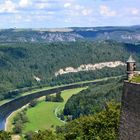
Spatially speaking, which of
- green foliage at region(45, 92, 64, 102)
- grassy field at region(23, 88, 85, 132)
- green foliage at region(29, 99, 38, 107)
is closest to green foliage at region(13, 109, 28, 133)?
grassy field at region(23, 88, 85, 132)

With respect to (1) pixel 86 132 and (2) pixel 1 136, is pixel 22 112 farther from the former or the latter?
(1) pixel 86 132

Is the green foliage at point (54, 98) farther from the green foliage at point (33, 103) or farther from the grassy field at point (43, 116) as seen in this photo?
the green foliage at point (33, 103)

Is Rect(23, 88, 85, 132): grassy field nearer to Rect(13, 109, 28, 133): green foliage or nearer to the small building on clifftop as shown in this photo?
Rect(13, 109, 28, 133): green foliage

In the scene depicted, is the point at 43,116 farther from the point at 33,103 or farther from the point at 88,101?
the point at 88,101

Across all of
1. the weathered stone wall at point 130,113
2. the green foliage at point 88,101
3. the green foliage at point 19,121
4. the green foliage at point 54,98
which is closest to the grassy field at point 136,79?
the weathered stone wall at point 130,113

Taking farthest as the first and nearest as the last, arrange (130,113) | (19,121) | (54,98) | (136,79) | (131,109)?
(54,98) → (19,121) → (136,79) → (130,113) → (131,109)

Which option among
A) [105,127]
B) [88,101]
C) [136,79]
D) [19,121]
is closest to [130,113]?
[136,79]

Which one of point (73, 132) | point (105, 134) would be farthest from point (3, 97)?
point (105, 134)
